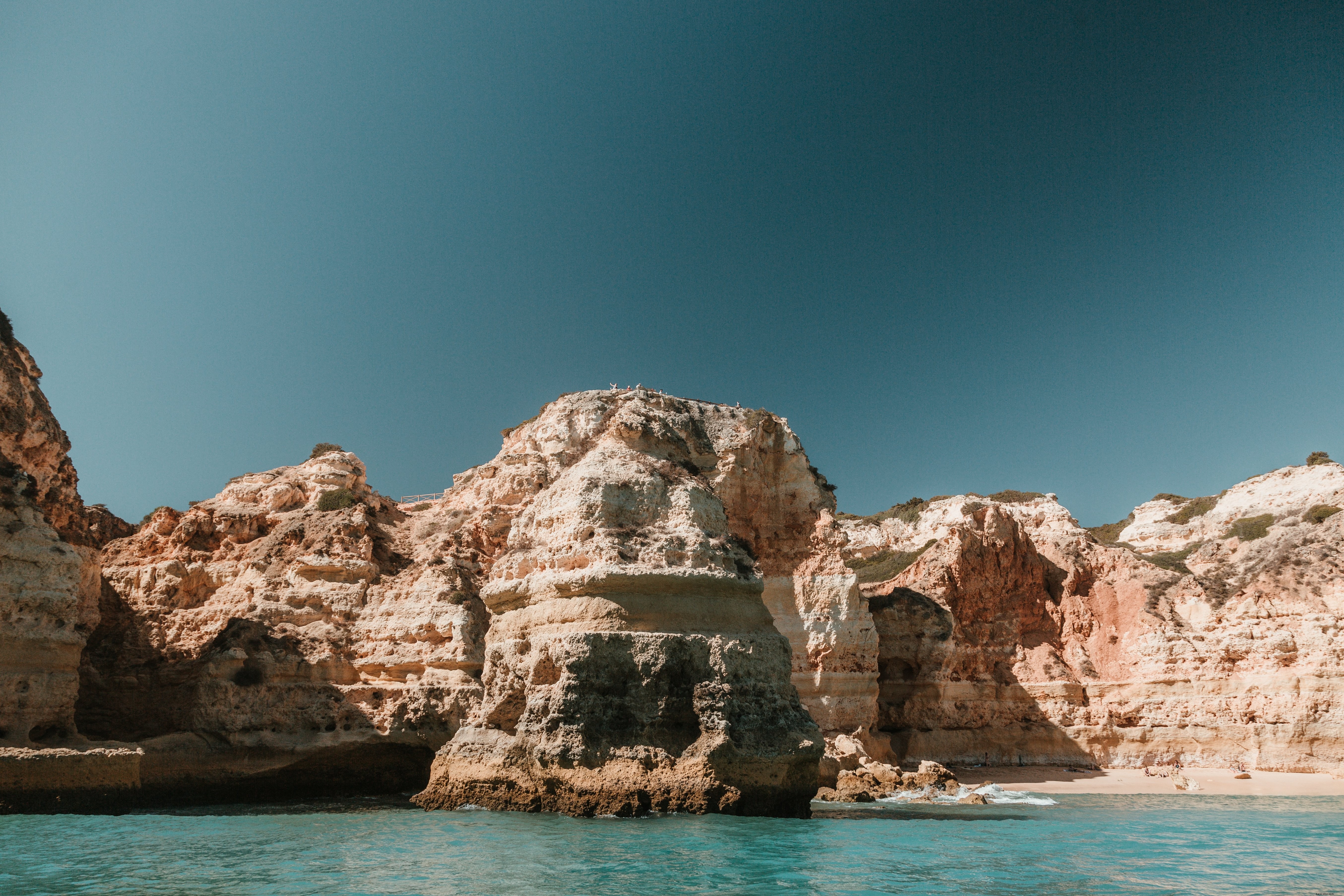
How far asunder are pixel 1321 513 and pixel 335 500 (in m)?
31.1

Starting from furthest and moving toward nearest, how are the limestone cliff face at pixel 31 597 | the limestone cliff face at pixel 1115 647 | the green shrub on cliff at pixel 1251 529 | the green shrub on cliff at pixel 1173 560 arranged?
the green shrub on cliff at pixel 1251 529
the green shrub on cliff at pixel 1173 560
the limestone cliff face at pixel 1115 647
the limestone cliff face at pixel 31 597

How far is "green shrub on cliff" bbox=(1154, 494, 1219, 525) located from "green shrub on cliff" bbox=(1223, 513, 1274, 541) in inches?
640

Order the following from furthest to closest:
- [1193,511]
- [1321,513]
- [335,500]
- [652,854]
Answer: [1193,511]
[1321,513]
[335,500]
[652,854]

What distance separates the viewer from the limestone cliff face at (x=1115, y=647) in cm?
2442

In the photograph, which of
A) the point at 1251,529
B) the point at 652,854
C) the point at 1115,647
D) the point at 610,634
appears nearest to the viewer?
the point at 652,854

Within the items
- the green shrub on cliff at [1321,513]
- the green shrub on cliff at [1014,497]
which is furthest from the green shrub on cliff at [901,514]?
the green shrub on cliff at [1321,513]

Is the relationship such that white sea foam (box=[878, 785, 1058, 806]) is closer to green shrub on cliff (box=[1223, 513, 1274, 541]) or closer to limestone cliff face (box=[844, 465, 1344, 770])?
limestone cliff face (box=[844, 465, 1344, 770])

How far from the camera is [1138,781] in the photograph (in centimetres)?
2461

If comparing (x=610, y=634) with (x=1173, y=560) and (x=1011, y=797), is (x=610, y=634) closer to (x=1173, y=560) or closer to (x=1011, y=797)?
(x=1011, y=797)

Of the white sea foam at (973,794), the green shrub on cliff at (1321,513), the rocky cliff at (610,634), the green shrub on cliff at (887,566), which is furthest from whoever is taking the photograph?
the green shrub on cliff at (887,566)

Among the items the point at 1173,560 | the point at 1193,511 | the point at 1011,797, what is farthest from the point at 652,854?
the point at 1193,511

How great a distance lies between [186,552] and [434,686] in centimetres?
794

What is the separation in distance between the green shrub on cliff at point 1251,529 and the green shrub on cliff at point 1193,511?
640 inches

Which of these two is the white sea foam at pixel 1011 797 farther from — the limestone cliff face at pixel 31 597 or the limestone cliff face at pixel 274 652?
the limestone cliff face at pixel 31 597
